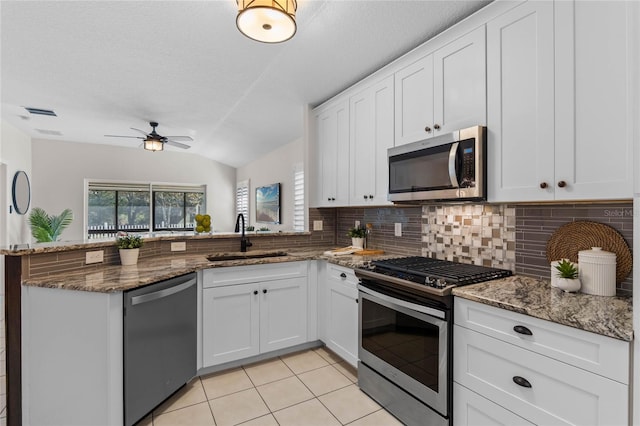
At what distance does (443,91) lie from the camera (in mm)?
2057

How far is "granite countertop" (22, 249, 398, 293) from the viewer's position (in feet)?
5.74

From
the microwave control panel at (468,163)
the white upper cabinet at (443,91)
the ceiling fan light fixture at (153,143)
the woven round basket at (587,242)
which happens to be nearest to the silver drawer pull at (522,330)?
the woven round basket at (587,242)

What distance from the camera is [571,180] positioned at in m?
1.46

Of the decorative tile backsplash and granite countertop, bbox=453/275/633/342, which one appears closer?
granite countertop, bbox=453/275/633/342

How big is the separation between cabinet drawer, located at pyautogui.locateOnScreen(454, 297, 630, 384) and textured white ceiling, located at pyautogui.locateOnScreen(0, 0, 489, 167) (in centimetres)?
174

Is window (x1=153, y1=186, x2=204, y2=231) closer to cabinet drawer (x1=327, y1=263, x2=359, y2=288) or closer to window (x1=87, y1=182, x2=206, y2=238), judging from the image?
window (x1=87, y1=182, x2=206, y2=238)

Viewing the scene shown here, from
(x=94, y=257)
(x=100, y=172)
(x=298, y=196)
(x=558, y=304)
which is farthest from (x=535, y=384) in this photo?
(x=100, y=172)

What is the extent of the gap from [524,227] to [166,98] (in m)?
3.67

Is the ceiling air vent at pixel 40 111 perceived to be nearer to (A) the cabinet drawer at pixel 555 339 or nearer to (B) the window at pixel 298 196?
(B) the window at pixel 298 196

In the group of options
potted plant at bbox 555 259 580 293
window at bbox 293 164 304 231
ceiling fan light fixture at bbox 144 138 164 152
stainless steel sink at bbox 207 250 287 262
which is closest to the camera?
potted plant at bbox 555 259 580 293

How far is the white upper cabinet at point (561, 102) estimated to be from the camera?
1.31 meters

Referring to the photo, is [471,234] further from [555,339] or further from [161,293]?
[161,293]

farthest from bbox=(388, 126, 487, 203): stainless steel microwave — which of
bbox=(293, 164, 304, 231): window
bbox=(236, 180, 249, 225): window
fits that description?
bbox=(236, 180, 249, 225): window

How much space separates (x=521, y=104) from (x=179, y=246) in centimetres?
274
